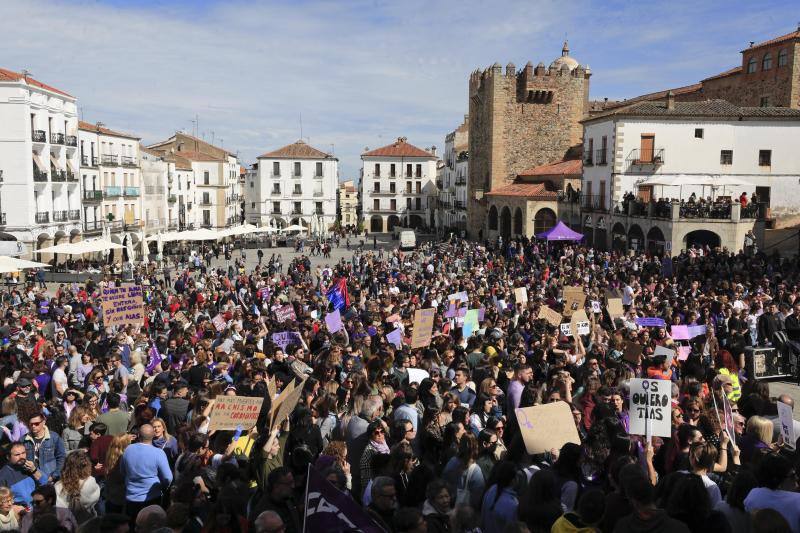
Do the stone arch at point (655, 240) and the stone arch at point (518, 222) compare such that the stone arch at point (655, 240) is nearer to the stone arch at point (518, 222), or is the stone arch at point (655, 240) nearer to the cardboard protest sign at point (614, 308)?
the stone arch at point (518, 222)

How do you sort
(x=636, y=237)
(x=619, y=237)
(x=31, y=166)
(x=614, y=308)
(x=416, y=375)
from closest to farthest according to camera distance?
(x=416, y=375), (x=614, y=308), (x=636, y=237), (x=619, y=237), (x=31, y=166)

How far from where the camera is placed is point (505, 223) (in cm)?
4906

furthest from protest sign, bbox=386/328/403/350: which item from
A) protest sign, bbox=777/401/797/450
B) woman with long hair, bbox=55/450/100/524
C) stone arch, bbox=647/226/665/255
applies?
stone arch, bbox=647/226/665/255

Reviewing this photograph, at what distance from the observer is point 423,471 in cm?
528

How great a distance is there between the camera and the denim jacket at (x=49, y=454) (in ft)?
21.8

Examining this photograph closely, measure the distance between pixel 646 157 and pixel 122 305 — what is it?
2824cm

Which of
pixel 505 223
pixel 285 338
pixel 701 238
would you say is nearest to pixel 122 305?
pixel 285 338

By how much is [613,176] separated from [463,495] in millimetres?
32279

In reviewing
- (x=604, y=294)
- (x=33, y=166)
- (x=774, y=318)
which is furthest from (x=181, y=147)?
(x=774, y=318)

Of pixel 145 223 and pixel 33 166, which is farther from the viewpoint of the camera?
pixel 145 223

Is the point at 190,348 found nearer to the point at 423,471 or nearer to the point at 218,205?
the point at 423,471

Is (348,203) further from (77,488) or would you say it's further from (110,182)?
(77,488)

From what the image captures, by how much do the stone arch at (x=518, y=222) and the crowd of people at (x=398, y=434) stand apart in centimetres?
3062

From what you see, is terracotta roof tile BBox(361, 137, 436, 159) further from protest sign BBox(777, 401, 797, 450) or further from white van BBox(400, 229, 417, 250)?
protest sign BBox(777, 401, 797, 450)
